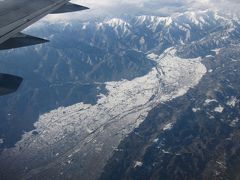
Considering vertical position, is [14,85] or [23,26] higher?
[23,26]

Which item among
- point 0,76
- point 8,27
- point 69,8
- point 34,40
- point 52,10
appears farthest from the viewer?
point 69,8

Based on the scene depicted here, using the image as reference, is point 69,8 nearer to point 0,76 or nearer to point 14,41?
point 14,41

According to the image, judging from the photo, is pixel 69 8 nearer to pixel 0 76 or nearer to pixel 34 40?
pixel 34 40

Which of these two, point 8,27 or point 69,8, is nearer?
Result: point 8,27

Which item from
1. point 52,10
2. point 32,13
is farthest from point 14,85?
point 52,10

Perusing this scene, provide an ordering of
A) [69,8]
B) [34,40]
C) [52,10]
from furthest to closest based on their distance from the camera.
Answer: [69,8] < [52,10] < [34,40]

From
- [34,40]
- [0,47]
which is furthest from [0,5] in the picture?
[0,47]
